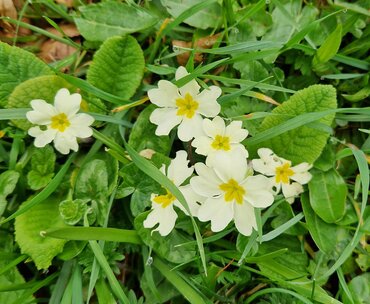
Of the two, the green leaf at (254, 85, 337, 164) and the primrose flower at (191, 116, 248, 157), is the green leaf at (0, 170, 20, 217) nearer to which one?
the primrose flower at (191, 116, 248, 157)

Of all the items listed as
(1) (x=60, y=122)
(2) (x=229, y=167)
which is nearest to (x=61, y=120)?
(1) (x=60, y=122)

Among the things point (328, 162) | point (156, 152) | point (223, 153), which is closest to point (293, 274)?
point (328, 162)

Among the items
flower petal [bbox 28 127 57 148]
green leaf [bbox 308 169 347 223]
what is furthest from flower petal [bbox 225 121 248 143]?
flower petal [bbox 28 127 57 148]

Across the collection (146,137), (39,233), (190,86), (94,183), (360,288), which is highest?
(190,86)

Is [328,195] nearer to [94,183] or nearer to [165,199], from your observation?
[165,199]

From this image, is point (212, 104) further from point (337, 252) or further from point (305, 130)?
point (337, 252)
